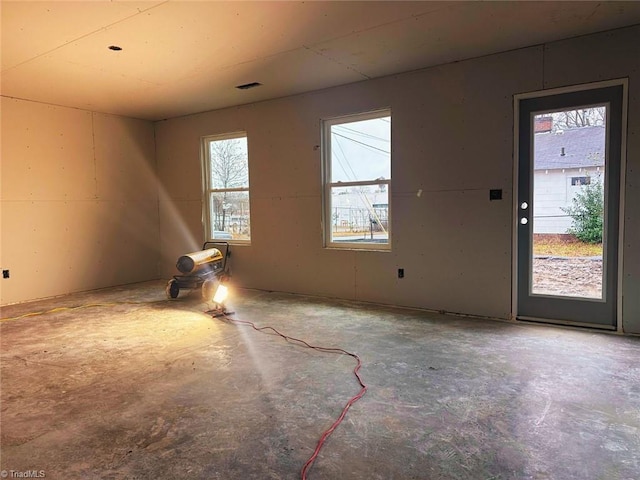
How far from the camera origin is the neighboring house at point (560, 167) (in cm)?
367

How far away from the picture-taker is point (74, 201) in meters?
5.86

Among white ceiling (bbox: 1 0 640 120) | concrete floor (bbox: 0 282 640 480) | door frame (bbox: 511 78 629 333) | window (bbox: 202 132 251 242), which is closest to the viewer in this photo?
concrete floor (bbox: 0 282 640 480)

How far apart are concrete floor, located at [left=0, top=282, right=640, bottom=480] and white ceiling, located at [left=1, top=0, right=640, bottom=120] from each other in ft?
8.63

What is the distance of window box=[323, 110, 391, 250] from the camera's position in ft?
15.9

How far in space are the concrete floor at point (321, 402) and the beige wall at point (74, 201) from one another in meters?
1.82

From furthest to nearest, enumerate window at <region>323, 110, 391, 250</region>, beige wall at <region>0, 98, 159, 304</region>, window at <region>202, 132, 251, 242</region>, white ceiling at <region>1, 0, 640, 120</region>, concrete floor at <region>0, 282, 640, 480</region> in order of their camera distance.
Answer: window at <region>202, 132, 251, 242</region>, beige wall at <region>0, 98, 159, 304</region>, window at <region>323, 110, 391, 250</region>, white ceiling at <region>1, 0, 640, 120</region>, concrete floor at <region>0, 282, 640, 480</region>

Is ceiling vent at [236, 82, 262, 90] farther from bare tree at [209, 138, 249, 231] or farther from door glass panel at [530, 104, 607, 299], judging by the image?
door glass panel at [530, 104, 607, 299]

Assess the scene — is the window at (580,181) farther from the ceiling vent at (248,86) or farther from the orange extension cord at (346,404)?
the ceiling vent at (248,86)

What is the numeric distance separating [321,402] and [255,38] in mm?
2965

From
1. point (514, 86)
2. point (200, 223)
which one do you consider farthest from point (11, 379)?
point (514, 86)

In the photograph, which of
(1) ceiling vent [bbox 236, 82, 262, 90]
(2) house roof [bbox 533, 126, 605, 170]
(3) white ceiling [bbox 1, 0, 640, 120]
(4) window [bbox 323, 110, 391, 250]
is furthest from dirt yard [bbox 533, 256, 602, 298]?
(1) ceiling vent [bbox 236, 82, 262, 90]

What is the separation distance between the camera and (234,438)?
6.86 ft

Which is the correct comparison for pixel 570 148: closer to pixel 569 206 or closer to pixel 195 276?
pixel 569 206

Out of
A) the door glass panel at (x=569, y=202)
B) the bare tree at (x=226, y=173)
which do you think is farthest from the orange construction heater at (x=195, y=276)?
the door glass panel at (x=569, y=202)
